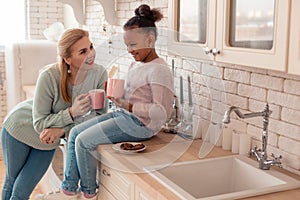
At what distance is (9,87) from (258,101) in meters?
3.00

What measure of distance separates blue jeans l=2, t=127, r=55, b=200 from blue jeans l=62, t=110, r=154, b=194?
501 mm

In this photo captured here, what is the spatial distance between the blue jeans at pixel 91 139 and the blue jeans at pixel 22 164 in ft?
1.64

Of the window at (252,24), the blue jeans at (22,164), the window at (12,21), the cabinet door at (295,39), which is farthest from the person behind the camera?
the window at (12,21)

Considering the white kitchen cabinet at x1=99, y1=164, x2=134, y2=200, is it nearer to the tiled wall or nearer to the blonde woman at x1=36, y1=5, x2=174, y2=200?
the blonde woman at x1=36, y1=5, x2=174, y2=200

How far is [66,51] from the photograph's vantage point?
2361 mm

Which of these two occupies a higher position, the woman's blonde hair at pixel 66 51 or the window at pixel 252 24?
the window at pixel 252 24

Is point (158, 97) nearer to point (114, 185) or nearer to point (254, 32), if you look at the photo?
point (114, 185)

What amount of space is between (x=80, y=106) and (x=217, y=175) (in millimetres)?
834

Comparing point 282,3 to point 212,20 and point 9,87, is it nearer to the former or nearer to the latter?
point 212,20

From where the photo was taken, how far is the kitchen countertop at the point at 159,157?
162cm

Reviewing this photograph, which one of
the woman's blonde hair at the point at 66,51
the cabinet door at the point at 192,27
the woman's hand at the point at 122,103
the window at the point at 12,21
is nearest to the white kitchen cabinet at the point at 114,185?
the woman's hand at the point at 122,103

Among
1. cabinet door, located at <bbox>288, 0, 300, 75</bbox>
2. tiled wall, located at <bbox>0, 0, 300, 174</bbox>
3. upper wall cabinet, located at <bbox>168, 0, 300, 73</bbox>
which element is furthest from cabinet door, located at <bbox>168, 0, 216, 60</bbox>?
cabinet door, located at <bbox>288, 0, 300, 75</bbox>

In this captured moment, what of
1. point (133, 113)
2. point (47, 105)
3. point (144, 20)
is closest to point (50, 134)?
point (47, 105)

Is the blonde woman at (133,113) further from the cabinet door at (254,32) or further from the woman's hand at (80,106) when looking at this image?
the cabinet door at (254,32)
